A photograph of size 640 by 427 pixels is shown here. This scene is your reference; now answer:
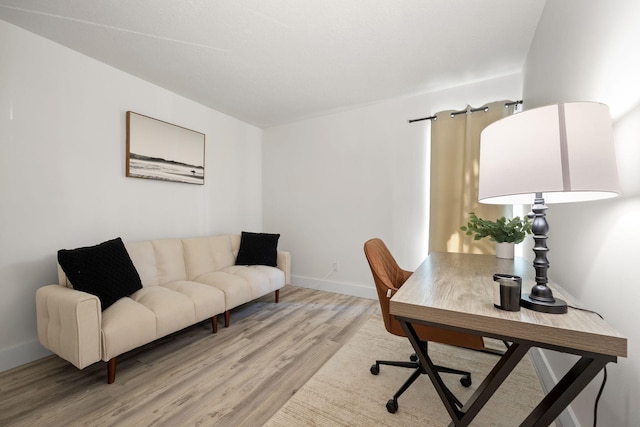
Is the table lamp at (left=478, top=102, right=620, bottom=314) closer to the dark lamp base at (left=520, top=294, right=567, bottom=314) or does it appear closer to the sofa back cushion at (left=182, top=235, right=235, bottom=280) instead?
the dark lamp base at (left=520, top=294, right=567, bottom=314)

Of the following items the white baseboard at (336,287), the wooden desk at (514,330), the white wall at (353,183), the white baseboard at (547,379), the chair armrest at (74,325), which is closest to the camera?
the wooden desk at (514,330)

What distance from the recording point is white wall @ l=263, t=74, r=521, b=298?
10.1 ft

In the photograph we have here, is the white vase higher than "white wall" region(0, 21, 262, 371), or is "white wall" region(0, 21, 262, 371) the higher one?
"white wall" region(0, 21, 262, 371)

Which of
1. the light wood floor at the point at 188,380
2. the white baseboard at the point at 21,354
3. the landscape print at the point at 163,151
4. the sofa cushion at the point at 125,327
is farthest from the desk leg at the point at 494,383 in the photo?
the landscape print at the point at 163,151

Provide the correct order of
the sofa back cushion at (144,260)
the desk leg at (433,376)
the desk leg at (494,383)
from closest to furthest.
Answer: the desk leg at (494,383) → the desk leg at (433,376) → the sofa back cushion at (144,260)

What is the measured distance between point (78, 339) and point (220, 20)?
2283mm

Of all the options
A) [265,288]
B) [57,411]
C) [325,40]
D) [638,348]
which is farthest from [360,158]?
[57,411]

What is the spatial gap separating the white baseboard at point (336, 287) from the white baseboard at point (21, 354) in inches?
104

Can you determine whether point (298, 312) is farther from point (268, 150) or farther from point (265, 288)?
point (268, 150)

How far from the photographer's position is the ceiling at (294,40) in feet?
5.72

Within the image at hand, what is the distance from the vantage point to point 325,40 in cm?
207

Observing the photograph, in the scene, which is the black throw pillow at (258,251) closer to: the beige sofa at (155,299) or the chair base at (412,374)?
the beige sofa at (155,299)

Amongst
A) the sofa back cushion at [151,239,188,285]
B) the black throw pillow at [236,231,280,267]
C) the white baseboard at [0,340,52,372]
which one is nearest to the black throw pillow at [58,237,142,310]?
the sofa back cushion at [151,239,188,285]

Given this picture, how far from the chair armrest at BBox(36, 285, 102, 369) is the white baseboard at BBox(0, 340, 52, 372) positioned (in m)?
0.45
